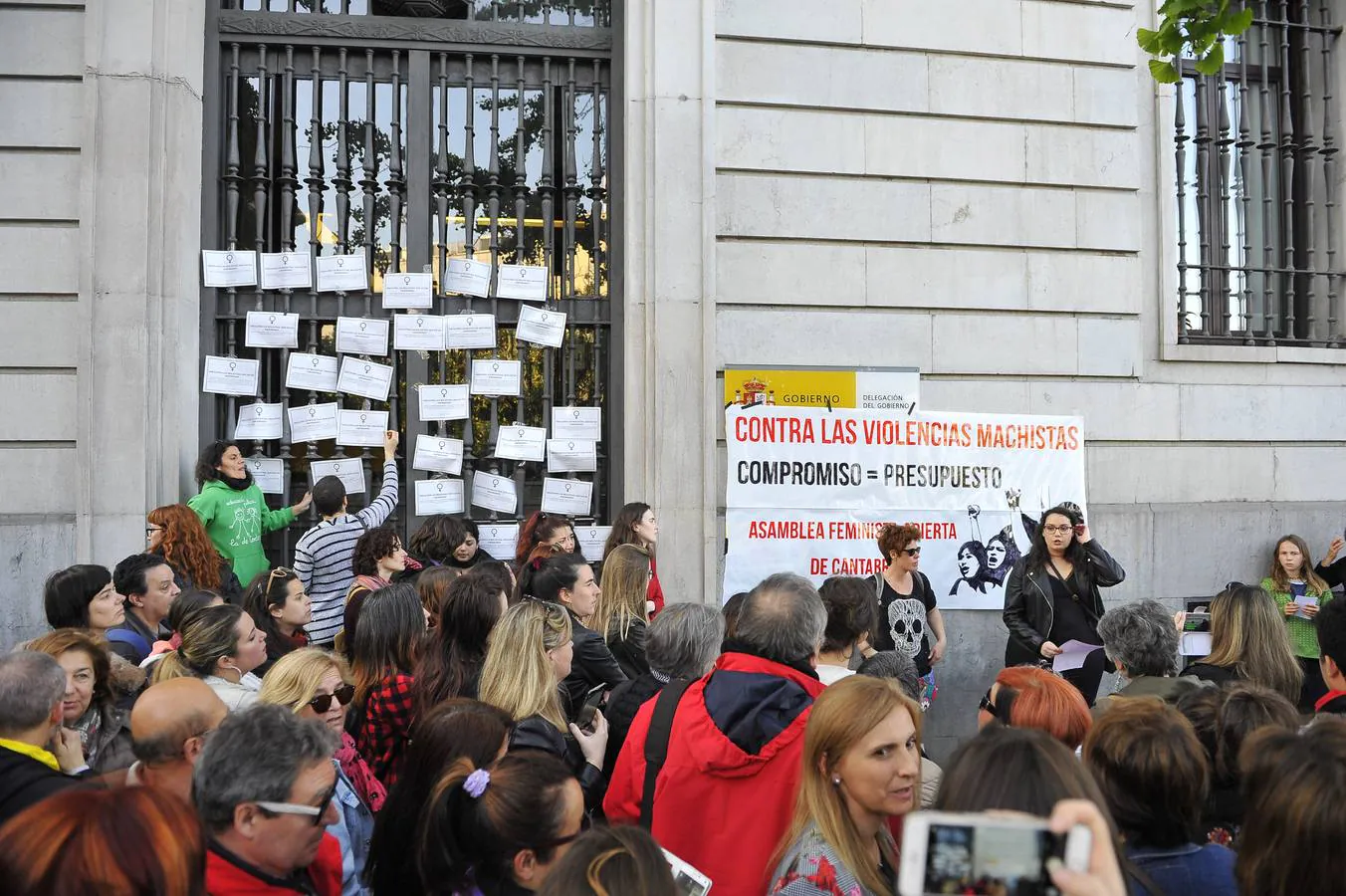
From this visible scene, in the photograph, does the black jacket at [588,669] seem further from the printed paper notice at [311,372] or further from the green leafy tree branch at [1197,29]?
the printed paper notice at [311,372]

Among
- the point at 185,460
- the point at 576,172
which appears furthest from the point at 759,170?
the point at 185,460

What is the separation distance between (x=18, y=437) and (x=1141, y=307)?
8.68 metres

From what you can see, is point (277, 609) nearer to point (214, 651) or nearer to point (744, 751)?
point (214, 651)

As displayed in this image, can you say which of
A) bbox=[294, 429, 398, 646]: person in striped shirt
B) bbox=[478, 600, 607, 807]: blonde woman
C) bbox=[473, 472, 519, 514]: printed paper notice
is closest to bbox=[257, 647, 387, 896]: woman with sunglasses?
bbox=[478, 600, 607, 807]: blonde woman

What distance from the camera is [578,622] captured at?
5414mm

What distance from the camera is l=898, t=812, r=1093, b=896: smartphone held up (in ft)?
5.01

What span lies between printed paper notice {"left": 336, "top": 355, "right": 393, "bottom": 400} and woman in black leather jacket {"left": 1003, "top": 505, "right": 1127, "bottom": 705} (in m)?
4.80

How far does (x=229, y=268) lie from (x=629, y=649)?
522cm

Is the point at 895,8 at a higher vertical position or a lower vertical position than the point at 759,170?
higher

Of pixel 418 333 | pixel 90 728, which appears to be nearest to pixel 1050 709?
pixel 90 728

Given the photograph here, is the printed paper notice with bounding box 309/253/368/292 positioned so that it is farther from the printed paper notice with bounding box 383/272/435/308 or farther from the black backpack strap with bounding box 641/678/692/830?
the black backpack strap with bounding box 641/678/692/830

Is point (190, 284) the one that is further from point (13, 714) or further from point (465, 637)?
point (13, 714)

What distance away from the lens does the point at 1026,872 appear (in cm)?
157

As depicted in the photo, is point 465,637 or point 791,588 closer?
point 791,588
